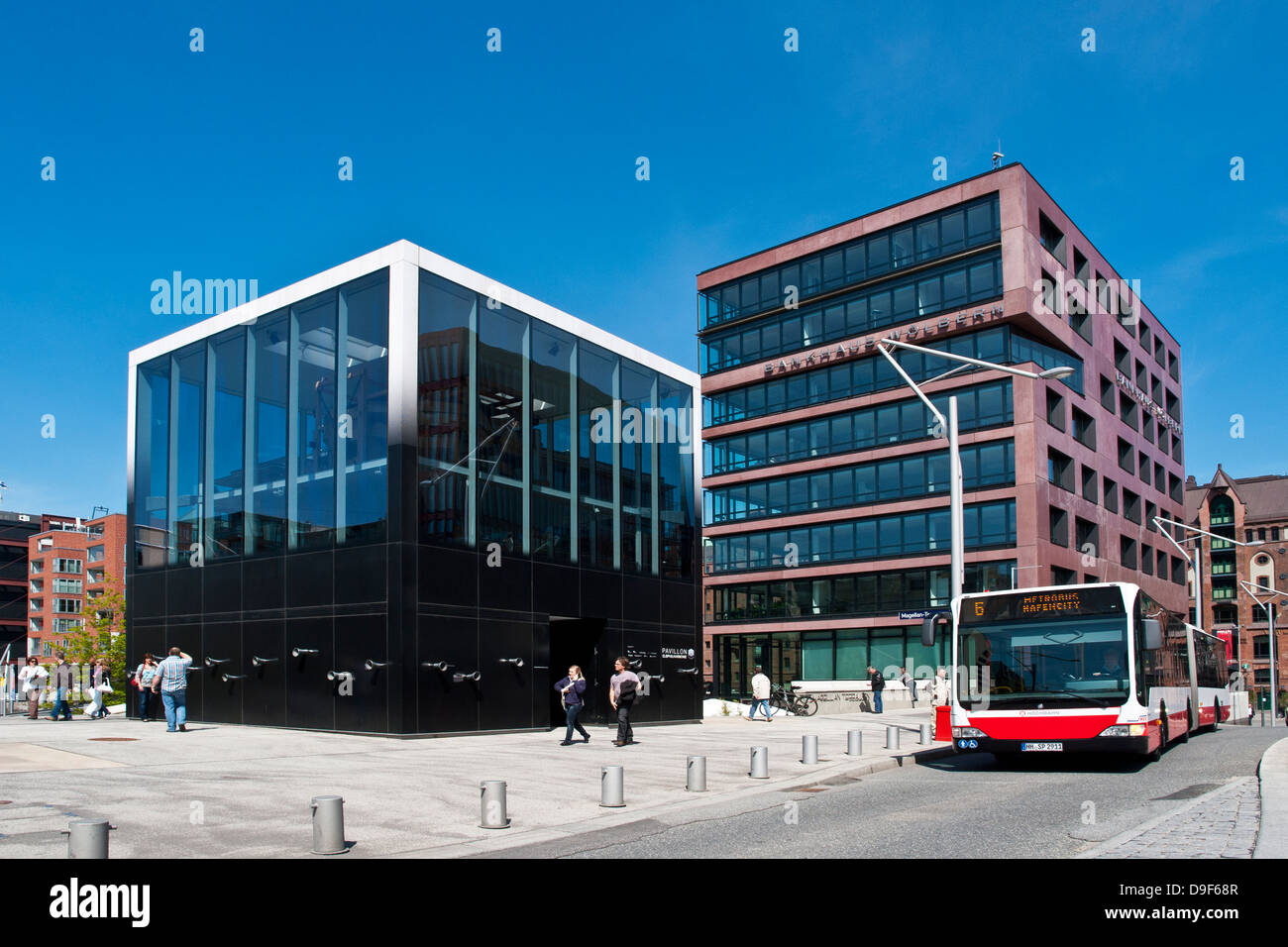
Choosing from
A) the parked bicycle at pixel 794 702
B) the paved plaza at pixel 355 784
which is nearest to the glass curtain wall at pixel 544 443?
the paved plaza at pixel 355 784

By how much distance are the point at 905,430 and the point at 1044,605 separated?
38.6 metres

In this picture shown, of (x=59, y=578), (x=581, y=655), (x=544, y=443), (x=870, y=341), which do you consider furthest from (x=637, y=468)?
(x=59, y=578)

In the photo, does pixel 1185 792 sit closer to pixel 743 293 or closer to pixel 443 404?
pixel 443 404

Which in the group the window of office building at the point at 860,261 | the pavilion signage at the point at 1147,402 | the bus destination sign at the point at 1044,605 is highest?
the window of office building at the point at 860,261

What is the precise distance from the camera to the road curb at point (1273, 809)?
7.44 metres

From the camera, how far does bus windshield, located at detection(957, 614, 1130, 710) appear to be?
15.8 m

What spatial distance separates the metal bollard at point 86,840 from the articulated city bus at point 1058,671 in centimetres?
1228

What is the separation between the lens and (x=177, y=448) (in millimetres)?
27453

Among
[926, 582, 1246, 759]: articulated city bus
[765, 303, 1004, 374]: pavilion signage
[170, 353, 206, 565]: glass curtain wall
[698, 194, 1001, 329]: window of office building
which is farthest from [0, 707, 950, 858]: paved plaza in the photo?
[698, 194, 1001, 329]: window of office building

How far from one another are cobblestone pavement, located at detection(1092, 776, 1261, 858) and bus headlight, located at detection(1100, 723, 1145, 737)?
10.1 feet

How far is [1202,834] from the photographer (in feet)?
29.5

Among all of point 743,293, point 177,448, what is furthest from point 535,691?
point 743,293

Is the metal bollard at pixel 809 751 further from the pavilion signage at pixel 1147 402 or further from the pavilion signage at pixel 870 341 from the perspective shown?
the pavilion signage at pixel 1147 402

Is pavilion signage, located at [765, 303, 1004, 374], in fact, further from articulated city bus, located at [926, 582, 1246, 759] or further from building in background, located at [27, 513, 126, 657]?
building in background, located at [27, 513, 126, 657]
